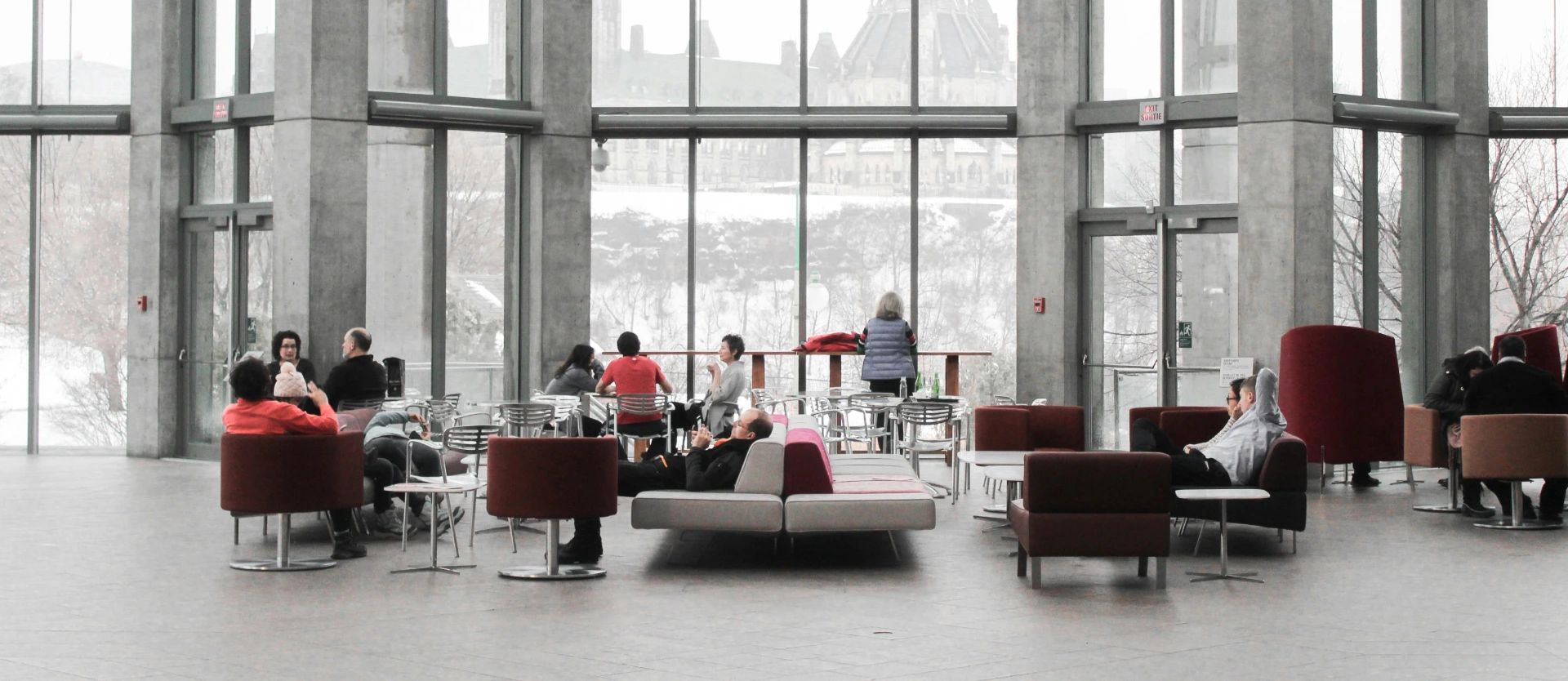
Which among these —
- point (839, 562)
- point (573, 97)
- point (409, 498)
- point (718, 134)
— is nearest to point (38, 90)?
point (573, 97)

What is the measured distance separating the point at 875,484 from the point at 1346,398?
5.40 metres

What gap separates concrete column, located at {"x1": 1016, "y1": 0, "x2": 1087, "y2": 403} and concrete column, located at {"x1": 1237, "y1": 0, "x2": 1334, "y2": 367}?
2.05 metres

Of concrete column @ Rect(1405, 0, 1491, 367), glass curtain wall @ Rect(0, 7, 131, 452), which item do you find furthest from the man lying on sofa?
glass curtain wall @ Rect(0, 7, 131, 452)

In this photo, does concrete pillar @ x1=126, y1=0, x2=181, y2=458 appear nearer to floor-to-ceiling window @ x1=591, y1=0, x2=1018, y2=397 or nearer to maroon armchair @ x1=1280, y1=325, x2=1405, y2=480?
floor-to-ceiling window @ x1=591, y1=0, x2=1018, y2=397

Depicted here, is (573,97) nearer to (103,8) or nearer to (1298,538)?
(103,8)

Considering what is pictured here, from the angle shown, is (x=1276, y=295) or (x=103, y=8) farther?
(x=103, y=8)

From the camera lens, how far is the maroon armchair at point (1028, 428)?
11.4 m

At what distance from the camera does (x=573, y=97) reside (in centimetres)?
1566

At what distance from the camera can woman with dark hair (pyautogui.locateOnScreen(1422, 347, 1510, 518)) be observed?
11.1m

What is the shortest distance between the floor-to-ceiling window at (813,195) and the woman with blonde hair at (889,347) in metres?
1.80

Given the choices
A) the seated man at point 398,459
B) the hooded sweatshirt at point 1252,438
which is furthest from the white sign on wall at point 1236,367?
the seated man at point 398,459

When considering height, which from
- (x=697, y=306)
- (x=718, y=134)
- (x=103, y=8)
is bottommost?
(x=697, y=306)

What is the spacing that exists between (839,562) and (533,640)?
270 cm

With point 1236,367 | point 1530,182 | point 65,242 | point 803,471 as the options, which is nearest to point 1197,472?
point 803,471
